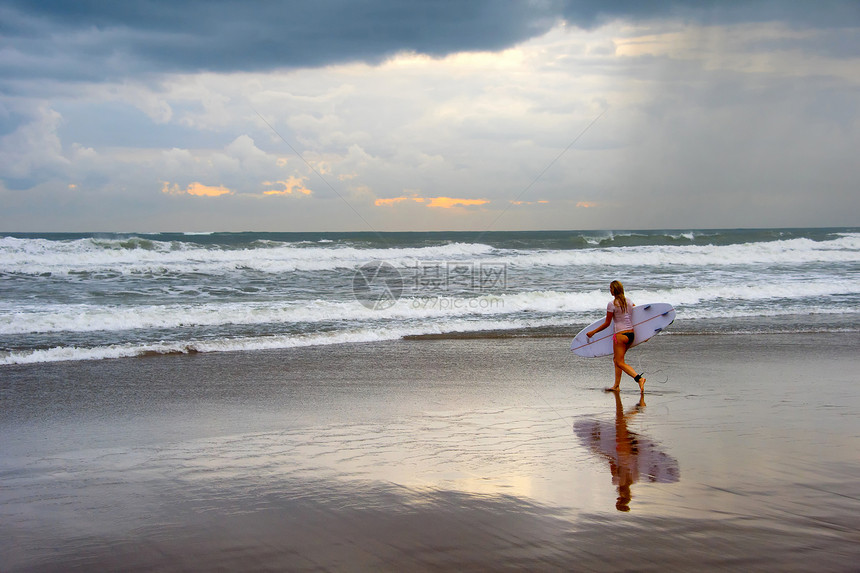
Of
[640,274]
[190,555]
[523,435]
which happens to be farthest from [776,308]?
[190,555]

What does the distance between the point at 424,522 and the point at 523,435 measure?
7.09 ft

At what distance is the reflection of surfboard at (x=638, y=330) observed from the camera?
9562 millimetres

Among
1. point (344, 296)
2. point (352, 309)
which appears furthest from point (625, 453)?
point (344, 296)

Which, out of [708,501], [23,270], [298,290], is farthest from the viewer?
[23,270]

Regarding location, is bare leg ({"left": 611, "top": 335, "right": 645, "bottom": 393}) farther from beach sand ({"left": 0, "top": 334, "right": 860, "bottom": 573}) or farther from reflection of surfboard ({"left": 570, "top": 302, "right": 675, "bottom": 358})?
reflection of surfboard ({"left": 570, "top": 302, "right": 675, "bottom": 358})

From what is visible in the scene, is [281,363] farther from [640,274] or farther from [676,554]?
[640,274]

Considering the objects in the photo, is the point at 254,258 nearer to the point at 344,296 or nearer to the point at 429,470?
the point at 344,296

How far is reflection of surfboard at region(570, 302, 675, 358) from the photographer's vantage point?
9562 millimetres

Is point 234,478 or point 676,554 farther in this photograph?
point 234,478

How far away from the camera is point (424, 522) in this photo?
395 centimetres

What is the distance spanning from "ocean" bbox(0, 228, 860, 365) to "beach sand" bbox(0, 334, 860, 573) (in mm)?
3312

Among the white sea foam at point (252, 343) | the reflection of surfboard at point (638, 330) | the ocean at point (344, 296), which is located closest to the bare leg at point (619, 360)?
the reflection of surfboard at point (638, 330)

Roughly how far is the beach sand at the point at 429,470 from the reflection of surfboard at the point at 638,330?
23.2 inches

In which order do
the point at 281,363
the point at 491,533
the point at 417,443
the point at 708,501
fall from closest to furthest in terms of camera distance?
the point at 491,533, the point at 708,501, the point at 417,443, the point at 281,363
